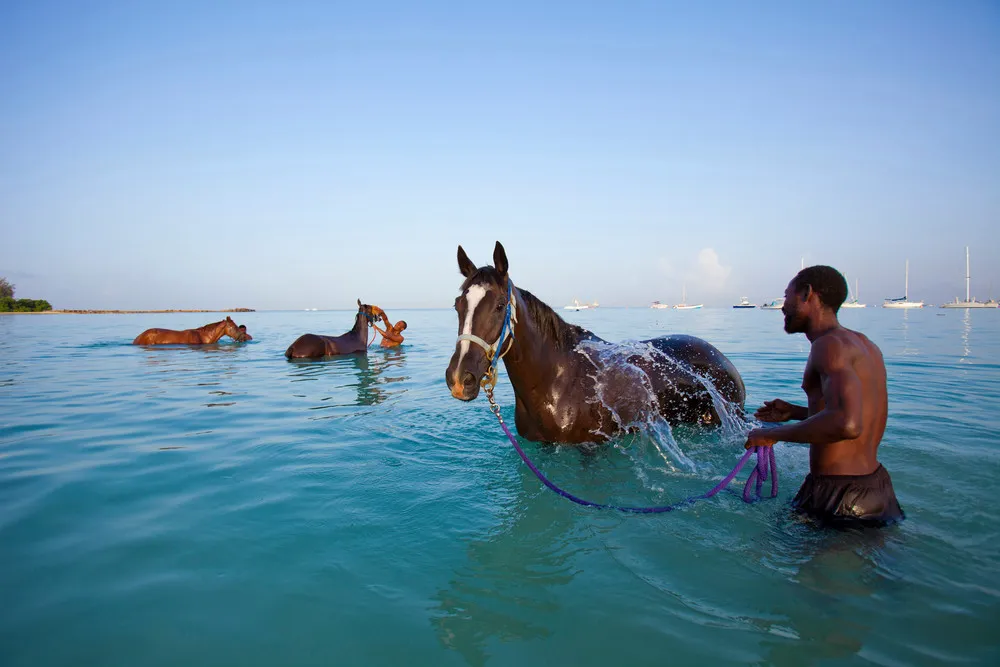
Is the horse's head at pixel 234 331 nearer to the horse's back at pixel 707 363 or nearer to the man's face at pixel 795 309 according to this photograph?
the horse's back at pixel 707 363

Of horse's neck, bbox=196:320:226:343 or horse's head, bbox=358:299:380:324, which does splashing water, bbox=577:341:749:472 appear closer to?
horse's head, bbox=358:299:380:324

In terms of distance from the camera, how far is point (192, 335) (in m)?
19.4

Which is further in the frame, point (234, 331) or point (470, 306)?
point (234, 331)

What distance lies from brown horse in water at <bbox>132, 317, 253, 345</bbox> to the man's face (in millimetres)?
21127

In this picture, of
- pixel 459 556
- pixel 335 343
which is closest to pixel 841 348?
pixel 459 556

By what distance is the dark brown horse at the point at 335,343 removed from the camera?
47.1 ft

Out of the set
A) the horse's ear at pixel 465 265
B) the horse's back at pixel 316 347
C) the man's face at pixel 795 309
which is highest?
the horse's ear at pixel 465 265

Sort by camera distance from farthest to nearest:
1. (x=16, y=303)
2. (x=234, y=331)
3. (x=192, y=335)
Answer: (x=16, y=303), (x=234, y=331), (x=192, y=335)

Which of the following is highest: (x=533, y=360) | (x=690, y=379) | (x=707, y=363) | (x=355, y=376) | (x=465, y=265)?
(x=465, y=265)

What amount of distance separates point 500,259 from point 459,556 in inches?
91.5

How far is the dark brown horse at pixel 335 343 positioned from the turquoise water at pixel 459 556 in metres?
8.08

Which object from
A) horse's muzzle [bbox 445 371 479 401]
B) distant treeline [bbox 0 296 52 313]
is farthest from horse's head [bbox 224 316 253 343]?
distant treeline [bbox 0 296 52 313]

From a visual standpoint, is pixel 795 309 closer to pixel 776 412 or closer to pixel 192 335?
pixel 776 412

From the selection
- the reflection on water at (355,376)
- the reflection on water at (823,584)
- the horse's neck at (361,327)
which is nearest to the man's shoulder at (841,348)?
the reflection on water at (823,584)
